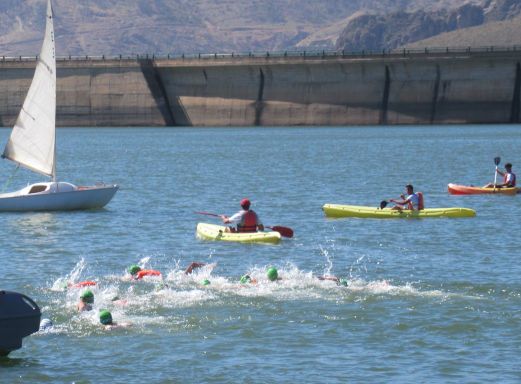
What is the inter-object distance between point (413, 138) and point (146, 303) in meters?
86.1

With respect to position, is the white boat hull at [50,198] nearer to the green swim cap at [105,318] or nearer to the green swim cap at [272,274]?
the green swim cap at [272,274]

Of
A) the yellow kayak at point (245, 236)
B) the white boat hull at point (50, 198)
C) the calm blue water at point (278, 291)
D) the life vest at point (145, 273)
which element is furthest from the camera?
the white boat hull at point (50, 198)

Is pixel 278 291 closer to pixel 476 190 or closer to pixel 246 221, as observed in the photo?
pixel 246 221

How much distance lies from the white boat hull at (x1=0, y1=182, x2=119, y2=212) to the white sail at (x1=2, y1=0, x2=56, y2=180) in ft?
2.99

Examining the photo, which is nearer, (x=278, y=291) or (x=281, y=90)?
(x=278, y=291)

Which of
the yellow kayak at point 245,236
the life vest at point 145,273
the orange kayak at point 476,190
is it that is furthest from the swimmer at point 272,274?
the orange kayak at point 476,190

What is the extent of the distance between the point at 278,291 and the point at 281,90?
321 ft

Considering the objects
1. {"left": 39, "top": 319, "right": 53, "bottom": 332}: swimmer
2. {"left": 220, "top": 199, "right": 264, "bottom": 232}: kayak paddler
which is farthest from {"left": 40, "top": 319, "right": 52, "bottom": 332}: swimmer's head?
{"left": 220, "top": 199, "right": 264, "bottom": 232}: kayak paddler

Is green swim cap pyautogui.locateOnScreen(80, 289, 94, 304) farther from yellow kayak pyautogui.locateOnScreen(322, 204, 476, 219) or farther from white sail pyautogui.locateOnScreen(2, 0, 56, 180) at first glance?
white sail pyautogui.locateOnScreen(2, 0, 56, 180)

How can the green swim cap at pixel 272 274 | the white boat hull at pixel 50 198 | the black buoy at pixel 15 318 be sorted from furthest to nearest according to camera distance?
the white boat hull at pixel 50 198 < the green swim cap at pixel 272 274 < the black buoy at pixel 15 318

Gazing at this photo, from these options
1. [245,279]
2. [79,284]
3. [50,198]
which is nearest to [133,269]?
[79,284]

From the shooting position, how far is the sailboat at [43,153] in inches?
1917

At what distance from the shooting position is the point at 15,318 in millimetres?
23078

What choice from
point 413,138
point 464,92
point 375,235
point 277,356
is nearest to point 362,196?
point 375,235
